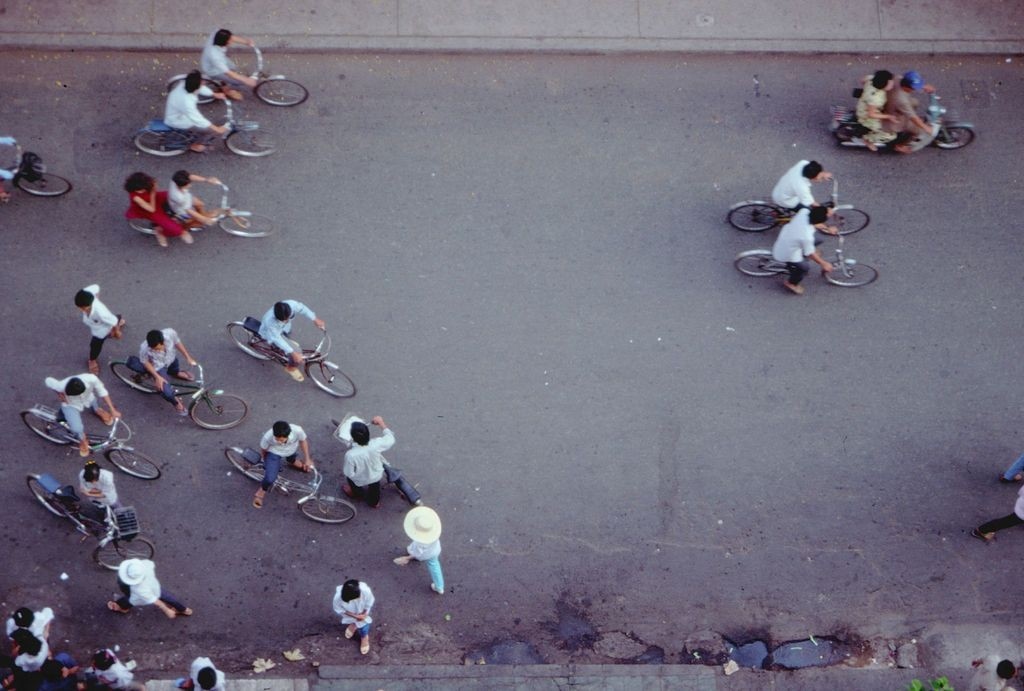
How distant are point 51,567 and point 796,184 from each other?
969 centimetres

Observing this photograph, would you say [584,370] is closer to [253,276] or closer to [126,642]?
[253,276]

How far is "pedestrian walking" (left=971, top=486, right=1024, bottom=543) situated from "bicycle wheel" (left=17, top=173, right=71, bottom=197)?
11871mm

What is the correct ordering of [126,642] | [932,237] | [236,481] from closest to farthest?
[126,642], [236,481], [932,237]

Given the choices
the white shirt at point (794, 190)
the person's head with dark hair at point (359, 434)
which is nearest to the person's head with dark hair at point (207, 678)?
the person's head with dark hair at point (359, 434)

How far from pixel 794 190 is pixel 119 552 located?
8909mm

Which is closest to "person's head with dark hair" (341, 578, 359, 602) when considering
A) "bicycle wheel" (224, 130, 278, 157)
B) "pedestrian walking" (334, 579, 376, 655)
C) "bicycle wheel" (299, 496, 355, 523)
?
"pedestrian walking" (334, 579, 376, 655)

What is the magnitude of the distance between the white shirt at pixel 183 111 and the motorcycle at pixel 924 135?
8297 millimetres

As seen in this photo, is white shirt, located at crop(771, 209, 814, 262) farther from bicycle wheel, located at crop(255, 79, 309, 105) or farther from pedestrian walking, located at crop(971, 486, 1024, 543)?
bicycle wheel, located at crop(255, 79, 309, 105)

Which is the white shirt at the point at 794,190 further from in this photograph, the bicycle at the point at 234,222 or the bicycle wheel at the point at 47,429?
the bicycle wheel at the point at 47,429

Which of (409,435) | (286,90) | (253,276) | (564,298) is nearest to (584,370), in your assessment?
(564,298)

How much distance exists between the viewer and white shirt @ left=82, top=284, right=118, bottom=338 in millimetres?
11428

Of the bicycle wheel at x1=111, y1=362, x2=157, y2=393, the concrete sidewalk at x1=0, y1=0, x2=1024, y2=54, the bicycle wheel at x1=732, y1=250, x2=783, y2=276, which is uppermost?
the concrete sidewalk at x1=0, y1=0, x2=1024, y2=54

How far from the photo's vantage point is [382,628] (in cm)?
1130

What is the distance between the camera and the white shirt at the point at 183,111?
12891 mm
